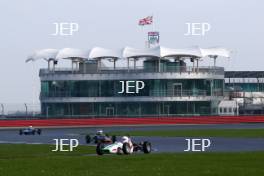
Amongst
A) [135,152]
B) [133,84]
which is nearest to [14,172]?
[135,152]

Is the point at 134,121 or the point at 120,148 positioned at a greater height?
the point at 120,148

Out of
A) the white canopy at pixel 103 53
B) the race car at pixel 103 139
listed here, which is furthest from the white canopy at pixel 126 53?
the race car at pixel 103 139

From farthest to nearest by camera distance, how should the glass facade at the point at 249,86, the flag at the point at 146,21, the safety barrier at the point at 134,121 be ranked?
the glass facade at the point at 249,86 < the flag at the point at 146,21 < the safety barrier at the point at 134,121

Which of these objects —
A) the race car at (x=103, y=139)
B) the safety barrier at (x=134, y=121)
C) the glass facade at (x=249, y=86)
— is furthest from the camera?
the glass facade at (x=249, y=86)

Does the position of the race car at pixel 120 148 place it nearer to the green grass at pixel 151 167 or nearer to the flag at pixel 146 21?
the green grass at pixel 151 167

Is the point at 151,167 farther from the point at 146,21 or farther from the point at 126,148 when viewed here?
the point at 146,21

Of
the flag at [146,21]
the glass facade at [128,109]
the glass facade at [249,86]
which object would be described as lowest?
the glass facade at [128,109]

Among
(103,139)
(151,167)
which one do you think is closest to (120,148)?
(103,139)

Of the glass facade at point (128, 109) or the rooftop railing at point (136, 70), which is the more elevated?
the rooftop railing at point (136, 70)

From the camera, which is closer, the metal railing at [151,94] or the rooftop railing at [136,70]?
the metal railing at [151,94]

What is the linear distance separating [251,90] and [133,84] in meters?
33.7

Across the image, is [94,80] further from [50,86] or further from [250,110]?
[250,110]

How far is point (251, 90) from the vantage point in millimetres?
148250

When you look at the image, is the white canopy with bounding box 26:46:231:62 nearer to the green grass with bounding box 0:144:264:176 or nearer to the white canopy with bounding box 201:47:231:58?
the white canopy with bounding box 201:47:231:58
